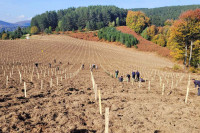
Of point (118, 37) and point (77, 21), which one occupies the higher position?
point (77, 21)

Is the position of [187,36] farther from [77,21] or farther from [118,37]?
[77,21]

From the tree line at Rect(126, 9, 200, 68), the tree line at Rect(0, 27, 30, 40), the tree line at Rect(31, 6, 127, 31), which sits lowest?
the tree line at Rect(126, 9, 200, 68)

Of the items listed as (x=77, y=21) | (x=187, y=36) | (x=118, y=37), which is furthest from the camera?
(x=77, y=21)

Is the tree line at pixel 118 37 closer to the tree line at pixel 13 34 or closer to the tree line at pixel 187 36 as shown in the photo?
the tree line at pixel 187 36

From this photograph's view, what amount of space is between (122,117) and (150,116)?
1.58 m

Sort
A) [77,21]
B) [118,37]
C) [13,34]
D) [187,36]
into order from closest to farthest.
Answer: [187,36]
[118,37]
[13,34]
[77,21]

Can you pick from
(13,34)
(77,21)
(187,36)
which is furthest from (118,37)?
(13,34)

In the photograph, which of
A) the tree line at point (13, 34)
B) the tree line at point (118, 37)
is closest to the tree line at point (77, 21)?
Answer: the tree line at point (13, 34)

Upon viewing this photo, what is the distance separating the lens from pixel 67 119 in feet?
23.1

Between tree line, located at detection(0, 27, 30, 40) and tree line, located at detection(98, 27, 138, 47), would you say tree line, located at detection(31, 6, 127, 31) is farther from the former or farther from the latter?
tree line, located at detection(98, 27, 138, 47)

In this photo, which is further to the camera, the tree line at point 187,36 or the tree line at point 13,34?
the tree line at point 13,34

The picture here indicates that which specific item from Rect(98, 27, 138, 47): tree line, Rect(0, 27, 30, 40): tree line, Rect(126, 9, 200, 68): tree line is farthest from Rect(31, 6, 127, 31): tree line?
Rect(126, 9, 200, 68): tree line

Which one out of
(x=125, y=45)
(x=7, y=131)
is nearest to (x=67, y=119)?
(x=7, y=131)

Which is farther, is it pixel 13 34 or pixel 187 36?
pixel 13 34
